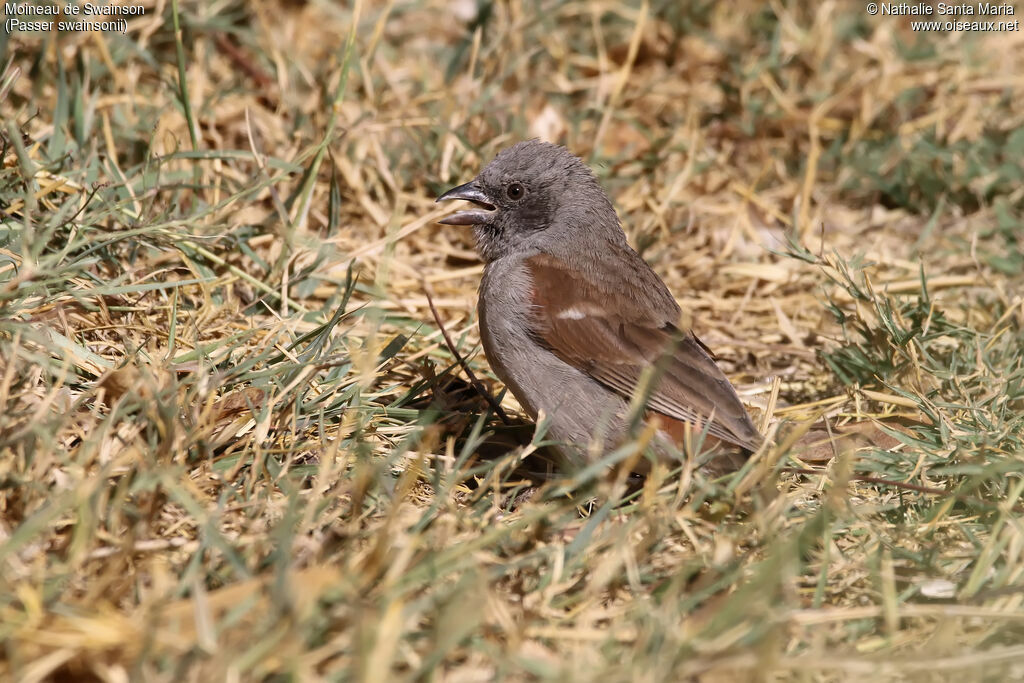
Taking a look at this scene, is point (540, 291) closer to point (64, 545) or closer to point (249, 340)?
point (249, 340)

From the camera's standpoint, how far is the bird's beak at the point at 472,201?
4.30m

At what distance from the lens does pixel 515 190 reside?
4.32m

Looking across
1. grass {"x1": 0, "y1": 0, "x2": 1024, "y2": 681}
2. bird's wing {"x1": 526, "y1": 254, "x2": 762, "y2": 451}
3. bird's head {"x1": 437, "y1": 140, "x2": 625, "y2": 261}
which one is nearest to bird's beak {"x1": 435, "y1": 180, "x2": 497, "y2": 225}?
bird's head {"x1": 437, "y1": 140, "x2": 625, "y2": 261}

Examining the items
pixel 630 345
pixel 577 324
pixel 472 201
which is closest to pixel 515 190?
pixel 472 201

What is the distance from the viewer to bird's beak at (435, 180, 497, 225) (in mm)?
4297

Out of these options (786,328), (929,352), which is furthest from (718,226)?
(929,352)

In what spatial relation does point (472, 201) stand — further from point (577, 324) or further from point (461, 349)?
point (577, 324)

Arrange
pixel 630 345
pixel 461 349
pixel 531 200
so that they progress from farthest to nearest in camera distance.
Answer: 1. pixel 461 349
2. pixel 531 200
3. pixel 630 345

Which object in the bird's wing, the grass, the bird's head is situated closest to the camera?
the grass

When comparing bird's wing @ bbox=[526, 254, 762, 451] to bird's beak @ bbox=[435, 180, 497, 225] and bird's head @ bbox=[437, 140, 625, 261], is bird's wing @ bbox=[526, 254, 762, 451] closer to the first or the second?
bird's head @ bbox=[437, 140, 625, 261]

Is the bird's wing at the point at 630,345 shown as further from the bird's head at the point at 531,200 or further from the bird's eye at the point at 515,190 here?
the bird's eye at the point at 515,190

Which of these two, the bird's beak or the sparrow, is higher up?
the bird's beak

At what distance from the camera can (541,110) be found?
5719mm

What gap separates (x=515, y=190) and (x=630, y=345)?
96 cm
